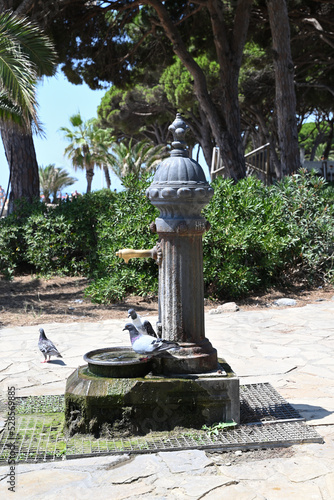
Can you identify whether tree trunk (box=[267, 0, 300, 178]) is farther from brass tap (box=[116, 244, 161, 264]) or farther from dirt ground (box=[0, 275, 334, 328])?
brass tap (box=[116, 244, 161, 264])

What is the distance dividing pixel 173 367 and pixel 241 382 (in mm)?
1271

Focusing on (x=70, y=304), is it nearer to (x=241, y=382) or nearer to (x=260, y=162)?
(x=241, y=382)

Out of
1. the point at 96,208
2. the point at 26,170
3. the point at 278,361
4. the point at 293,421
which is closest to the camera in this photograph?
the point at 293,421

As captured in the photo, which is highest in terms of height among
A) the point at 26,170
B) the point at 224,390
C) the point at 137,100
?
the point at 137,100

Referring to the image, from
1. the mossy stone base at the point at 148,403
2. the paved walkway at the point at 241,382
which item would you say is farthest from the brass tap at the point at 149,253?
the paved walkway at the point at 241,382

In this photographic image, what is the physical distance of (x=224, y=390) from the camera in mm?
3680

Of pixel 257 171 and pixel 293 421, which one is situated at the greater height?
pixel 257 171

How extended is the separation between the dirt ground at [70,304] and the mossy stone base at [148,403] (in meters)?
4.33

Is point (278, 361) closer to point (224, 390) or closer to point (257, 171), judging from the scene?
point (224, 390)

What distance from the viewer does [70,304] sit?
944 centimetres

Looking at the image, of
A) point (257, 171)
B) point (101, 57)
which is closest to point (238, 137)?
point (257, 171)

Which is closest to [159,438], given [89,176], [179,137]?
[179,137]

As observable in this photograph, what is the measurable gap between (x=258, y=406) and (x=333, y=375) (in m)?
1.16

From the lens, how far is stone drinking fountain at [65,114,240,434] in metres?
3.58
